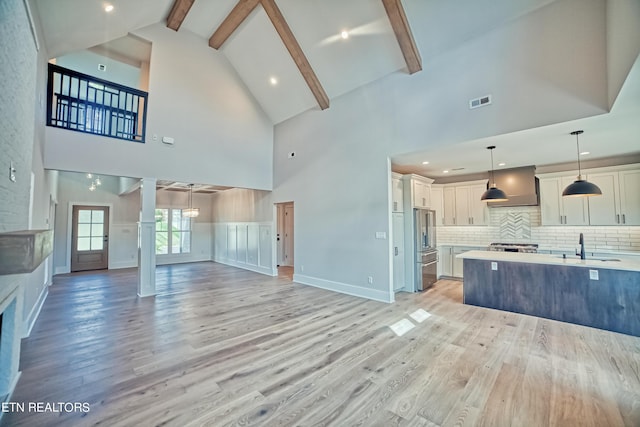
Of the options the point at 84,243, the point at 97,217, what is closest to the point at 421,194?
the point at 97,217

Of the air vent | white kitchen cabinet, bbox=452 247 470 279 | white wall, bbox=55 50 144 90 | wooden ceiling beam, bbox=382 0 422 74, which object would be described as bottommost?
white kitchen cabinet, bbox=452 247 470 279

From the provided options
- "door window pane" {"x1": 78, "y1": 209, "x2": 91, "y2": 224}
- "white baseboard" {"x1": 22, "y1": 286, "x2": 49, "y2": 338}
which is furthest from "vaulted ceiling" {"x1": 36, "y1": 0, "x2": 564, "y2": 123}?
"door window pane" {"x1": 78, "y1": 209, "x2": 91, "y2": 224}

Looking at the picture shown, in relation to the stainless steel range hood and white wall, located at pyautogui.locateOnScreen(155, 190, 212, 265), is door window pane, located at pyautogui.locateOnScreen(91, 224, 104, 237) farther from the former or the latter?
the stainless steel range hood

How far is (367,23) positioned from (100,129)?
17.9 ft

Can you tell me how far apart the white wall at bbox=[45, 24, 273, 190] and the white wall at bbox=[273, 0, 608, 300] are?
103 centimetres

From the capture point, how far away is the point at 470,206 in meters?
6.80

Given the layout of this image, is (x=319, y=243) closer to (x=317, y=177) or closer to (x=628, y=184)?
(x=317, y=177)

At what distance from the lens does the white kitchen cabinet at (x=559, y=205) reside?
5426 mm

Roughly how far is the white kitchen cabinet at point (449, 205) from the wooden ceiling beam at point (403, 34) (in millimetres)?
3663

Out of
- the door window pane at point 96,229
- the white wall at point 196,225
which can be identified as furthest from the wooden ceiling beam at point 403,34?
the door window pane at point 96,229

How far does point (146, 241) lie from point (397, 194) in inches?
215

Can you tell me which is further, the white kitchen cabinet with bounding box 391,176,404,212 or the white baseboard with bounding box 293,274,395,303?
the white kitchen cabinet with bounding box 391,176,404,212

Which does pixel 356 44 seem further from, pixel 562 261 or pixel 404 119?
pixel 562 261

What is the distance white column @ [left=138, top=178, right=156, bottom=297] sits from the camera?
546 centimetres
